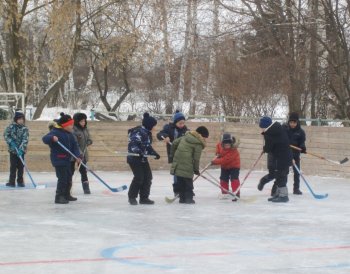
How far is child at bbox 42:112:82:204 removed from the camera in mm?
10539

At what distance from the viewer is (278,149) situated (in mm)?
10875

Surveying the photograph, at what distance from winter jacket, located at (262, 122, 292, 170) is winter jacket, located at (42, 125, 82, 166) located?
2.76 metres

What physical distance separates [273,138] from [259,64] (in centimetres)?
1303

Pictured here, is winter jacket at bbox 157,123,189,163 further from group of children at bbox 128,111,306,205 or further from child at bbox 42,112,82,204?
child at bbox 42,112,82,204

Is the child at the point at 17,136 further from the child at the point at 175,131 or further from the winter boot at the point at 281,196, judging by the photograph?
the winter boot at the point at 281,196

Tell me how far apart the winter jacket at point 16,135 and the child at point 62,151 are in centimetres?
214

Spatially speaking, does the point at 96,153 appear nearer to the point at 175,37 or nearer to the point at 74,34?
the point at 74,34

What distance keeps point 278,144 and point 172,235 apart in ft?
10.8

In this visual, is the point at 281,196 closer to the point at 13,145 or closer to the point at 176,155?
the point at 176,155

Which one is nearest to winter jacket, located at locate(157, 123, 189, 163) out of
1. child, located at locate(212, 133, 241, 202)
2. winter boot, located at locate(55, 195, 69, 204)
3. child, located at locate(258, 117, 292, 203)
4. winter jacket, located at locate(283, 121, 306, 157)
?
child, located at locate(212, 133, 241, 202)

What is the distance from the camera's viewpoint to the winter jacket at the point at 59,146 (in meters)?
10.5

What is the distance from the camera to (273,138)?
35.4 ft

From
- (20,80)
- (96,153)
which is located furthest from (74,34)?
(96,153)

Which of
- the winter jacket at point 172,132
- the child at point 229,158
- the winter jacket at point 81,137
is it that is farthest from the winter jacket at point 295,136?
the winter jacket at point 81,137
